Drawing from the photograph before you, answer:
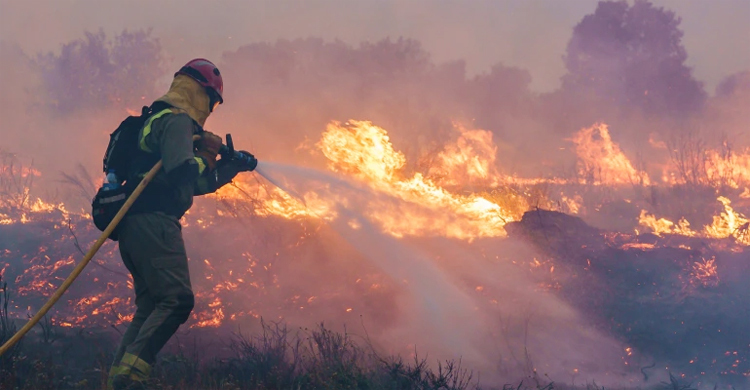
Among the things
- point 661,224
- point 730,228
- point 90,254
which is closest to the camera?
point 90,254

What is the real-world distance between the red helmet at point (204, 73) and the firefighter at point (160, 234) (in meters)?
0.23

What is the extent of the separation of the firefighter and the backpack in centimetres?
7

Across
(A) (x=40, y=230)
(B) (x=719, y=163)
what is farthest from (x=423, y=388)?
(B) (x=719, y=163)

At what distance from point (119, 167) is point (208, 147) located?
2.24 feet

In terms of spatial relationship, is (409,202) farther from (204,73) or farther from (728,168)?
(728,168)

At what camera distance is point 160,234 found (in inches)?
159

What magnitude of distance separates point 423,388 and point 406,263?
17.7ft

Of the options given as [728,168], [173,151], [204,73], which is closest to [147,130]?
[173,151]

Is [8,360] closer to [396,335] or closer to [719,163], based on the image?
[396,335]

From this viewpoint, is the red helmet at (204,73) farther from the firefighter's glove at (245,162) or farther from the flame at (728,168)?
the flame at (728,168)

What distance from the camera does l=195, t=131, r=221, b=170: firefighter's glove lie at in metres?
4.35

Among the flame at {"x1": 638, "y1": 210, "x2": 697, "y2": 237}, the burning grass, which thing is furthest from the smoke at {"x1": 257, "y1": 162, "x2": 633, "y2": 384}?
the flame at {"x1": 638, "y1": 210, "x2": 697, "y2": 237}

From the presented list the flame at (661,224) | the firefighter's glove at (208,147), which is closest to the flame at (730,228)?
the flame at (661,224)

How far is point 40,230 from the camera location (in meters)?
13.9
